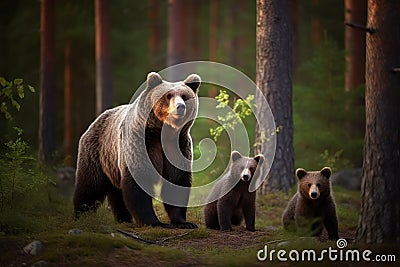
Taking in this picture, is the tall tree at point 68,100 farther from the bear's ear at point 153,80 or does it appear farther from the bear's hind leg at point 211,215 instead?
the bear's ear at point 153,80

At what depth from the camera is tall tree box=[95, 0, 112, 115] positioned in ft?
64.9

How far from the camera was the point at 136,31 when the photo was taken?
90.3ft

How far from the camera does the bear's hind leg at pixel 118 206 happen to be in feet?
32.3

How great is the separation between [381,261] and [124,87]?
21214mm

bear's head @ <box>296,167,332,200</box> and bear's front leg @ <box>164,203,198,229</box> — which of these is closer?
bear's head @ <box>296,167,332,200</box>

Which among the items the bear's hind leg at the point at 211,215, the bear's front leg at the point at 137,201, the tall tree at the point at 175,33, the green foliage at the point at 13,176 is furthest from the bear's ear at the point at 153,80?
the tall tree at the point at 175,33

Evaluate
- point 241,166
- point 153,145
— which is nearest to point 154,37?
point 241,166

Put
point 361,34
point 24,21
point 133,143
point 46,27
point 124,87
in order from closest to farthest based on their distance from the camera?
point 133,143 < point 46,27 < point 361,34 < point 24,21 < point 124,87

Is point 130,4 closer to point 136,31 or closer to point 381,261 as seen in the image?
point 136,31

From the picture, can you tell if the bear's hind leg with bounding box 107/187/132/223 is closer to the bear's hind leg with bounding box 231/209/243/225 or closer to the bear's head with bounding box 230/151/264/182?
the bear's hind leg with bounding box 231/209/243/225

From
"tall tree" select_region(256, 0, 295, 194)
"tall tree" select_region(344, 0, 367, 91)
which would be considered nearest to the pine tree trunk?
"tall tree" select_region(344, 0, 367, 91)

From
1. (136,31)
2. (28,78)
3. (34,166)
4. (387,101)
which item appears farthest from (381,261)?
(136,31)

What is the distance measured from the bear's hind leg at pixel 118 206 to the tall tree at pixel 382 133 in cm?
392

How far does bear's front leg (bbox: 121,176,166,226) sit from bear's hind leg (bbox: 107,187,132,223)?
1071 millimetres
